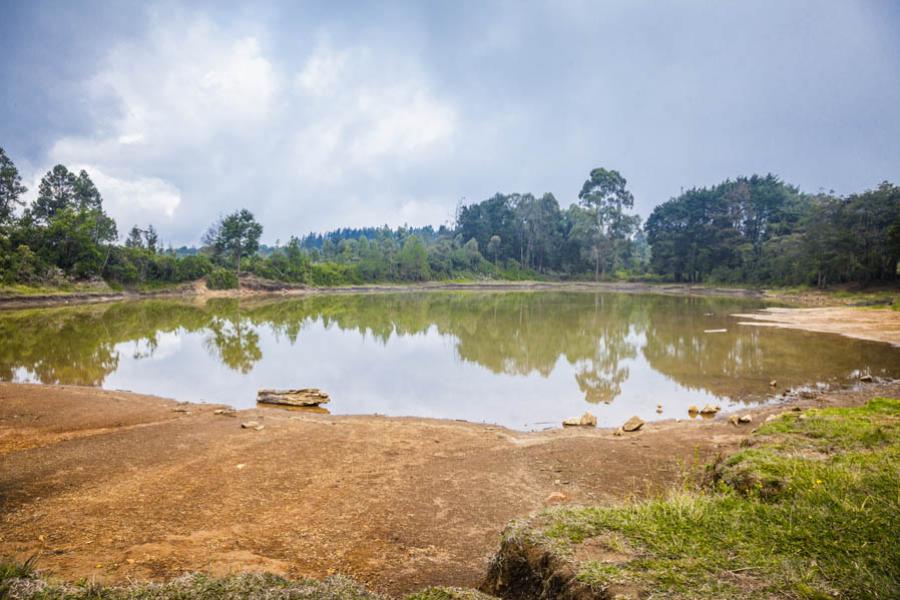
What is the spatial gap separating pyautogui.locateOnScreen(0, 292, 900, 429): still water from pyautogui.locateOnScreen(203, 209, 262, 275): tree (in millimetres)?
42497

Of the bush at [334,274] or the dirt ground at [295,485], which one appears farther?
the bush at [334,274]

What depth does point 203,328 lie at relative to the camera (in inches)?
992

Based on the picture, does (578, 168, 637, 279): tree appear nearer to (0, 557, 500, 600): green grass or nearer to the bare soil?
the bare soil

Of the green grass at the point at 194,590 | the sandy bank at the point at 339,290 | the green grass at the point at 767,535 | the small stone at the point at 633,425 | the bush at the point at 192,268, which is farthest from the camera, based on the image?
the bush at the point at 192,268

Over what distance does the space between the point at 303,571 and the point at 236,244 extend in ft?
235

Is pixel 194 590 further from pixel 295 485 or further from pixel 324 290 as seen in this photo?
pixel 324 290

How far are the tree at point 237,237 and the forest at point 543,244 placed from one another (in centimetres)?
20

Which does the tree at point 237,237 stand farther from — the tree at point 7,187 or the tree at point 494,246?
the tree at point 494,246

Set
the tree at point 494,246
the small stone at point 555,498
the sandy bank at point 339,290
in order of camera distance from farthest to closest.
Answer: the tree at point 494,246 < the sandy bank at point 339,290 < the small stone at point 555,498

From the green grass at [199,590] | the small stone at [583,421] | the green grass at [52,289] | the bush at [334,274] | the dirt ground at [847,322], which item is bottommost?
the small stone at [583,421]

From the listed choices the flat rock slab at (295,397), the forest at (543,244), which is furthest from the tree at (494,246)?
the flat rock slab at (295,397)

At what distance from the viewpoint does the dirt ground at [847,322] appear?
20422 millimetres

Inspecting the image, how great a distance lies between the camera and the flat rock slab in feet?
38.2

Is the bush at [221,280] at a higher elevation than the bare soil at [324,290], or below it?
higher
